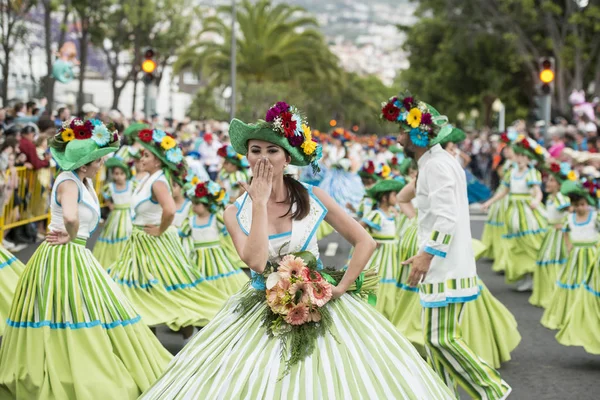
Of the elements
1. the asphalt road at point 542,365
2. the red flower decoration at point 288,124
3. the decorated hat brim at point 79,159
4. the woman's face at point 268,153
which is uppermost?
the red flower decoration at point 288,124

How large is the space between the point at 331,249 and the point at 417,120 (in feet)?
35.3

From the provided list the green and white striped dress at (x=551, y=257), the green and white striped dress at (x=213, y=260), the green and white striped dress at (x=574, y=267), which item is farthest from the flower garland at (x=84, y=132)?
the green and white striped dress at (x=551, y=257)

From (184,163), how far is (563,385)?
373 cm

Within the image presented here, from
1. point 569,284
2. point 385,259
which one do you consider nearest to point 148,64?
point 385,259

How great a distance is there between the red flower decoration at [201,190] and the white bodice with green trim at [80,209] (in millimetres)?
3963

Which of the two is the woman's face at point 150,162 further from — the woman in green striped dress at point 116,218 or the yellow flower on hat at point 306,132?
the yellow flower on hat at point 306,132

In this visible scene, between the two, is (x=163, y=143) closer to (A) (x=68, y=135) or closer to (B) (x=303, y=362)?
(A) (x=68, y=135)

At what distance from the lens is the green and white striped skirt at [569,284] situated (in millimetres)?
10023

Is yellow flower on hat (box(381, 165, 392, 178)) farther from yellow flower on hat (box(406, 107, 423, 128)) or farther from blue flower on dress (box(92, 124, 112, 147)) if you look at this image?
blue flower on dress (box(92, 124, 112, 147))

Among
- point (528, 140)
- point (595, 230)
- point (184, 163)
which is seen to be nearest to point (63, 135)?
point (184, 163)

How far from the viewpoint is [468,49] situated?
154 ft

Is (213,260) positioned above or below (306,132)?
below

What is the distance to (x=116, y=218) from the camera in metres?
12.5

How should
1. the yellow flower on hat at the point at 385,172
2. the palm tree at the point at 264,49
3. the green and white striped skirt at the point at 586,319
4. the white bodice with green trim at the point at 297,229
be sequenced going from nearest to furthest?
the white bodice with green trim at the point at 297,229, the green and white striped skirt at the point at 586,319, the yellow flower on hat at the point at 385,172, the palm tree at the point at 264,49
